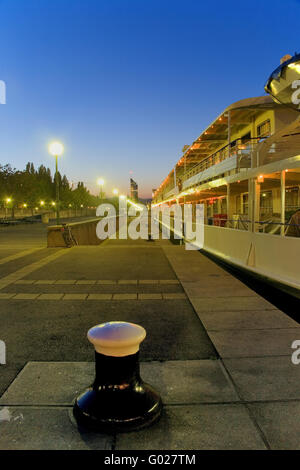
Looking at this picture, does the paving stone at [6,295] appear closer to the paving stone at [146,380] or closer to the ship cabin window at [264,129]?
the paving stone at [146,380]

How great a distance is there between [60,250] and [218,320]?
34.2 feet

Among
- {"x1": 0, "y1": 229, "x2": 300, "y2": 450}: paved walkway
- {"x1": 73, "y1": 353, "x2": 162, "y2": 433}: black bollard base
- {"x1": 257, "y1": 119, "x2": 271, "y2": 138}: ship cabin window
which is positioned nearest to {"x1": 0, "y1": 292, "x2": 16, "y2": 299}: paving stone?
{"x1": 0, "y1": 229, "x2": 300, "y2": 450}: paved walkway

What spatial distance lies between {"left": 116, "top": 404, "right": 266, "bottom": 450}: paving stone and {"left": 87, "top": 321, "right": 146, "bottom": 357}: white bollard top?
61 cm

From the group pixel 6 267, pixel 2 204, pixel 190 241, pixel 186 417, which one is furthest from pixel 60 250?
pixel 2 204

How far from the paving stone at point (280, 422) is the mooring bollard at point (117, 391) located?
0.85 metres

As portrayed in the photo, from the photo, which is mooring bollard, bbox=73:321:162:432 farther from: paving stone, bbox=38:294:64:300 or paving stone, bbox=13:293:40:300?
paving stone, bbox=13:293:40:300

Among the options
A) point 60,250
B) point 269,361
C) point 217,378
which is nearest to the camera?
point 217,378

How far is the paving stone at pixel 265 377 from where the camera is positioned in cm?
317

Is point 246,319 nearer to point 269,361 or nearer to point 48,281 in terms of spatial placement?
point 269,361

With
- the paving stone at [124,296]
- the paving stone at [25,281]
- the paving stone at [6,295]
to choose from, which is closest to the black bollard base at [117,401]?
the paving stone at [124,296]

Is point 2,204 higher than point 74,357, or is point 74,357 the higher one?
point 2,204

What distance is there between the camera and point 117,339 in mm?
2645

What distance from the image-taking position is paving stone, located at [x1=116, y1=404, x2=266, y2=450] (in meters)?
2.44
